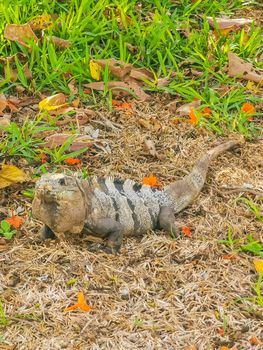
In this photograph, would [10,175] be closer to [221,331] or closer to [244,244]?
[244,244]

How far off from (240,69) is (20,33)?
176 cm

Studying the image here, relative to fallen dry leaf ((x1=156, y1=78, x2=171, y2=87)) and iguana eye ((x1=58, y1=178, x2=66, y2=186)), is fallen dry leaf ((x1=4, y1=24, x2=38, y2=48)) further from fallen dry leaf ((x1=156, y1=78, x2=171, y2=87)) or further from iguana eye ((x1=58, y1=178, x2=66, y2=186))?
iguana eye ((x1=58, y1=178, x2=66, y2=186))

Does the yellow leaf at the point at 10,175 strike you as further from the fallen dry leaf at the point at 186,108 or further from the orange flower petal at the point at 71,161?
the fallen dry leaf at the point at 186,108

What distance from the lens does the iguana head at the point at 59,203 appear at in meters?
4.30

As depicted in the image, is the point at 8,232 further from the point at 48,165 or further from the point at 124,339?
the point at 124,339

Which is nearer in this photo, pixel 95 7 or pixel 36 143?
pixel 36 143

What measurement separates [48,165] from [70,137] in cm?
27

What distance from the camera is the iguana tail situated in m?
4.96

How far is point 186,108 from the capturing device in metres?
5.91

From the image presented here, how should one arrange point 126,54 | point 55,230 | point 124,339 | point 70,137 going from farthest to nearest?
point 126,54 → point 70,137 → point 55,230 → point 124,339

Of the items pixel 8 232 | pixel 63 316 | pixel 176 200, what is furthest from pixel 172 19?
pixel 63 316

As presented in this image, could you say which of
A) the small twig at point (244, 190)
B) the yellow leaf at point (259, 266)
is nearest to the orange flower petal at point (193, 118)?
the small twig at point (244, 190)

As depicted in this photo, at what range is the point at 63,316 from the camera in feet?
13.6

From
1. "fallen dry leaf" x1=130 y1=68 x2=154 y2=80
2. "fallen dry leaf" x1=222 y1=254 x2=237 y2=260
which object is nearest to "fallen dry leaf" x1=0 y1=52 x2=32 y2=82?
"fallen dry leaf" x1=130 y1=68 x2=154 y2=80
